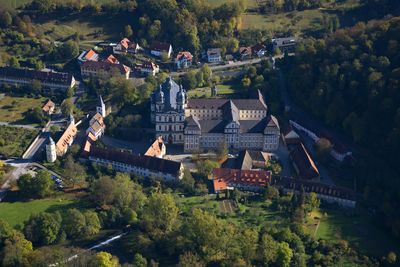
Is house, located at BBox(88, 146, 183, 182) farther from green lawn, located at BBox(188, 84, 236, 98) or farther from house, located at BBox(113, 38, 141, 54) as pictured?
house, located at BBox(113, 38, 141, 54)

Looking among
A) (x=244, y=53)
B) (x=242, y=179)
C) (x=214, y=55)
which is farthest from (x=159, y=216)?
(x=244, y=53)

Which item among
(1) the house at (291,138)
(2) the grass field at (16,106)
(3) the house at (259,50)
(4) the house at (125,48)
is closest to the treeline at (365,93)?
(1) the house at (291,138)

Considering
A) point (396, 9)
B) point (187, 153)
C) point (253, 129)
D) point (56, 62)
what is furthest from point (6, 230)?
point (396, 9)

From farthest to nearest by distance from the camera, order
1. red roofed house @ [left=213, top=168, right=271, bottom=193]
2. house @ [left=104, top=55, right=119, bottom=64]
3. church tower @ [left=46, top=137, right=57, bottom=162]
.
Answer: house @ [left=104, top=55, right=119, bottom=64] < church tower @ [left=46, top=137, right=57, bottom=162] < red roofed house @ [left=213, top=168, right=271, bottom=193]

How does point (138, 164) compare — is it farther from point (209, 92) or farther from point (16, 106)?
point (16, 106)

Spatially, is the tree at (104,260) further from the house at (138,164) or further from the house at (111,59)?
the house at (111,59)

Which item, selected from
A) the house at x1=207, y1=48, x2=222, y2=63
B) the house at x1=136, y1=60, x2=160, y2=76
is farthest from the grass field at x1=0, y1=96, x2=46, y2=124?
the house at x1=207, y1=48, x2=222, y2=63
